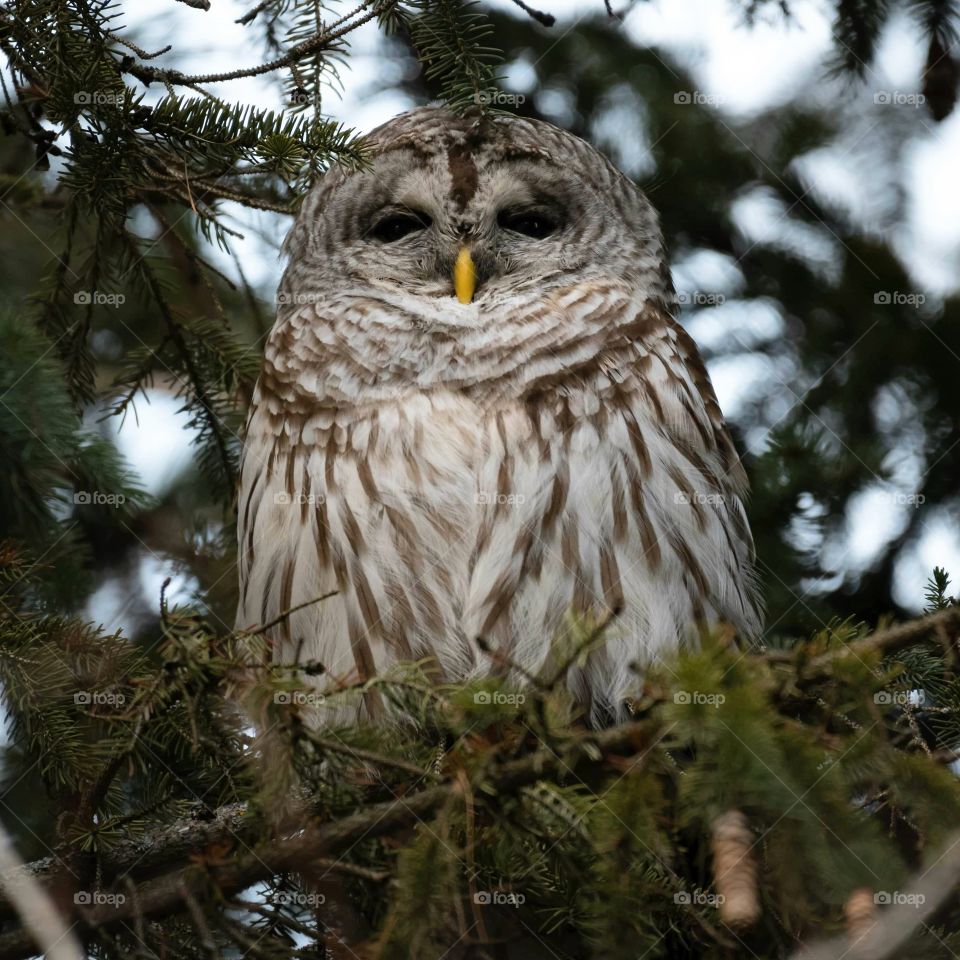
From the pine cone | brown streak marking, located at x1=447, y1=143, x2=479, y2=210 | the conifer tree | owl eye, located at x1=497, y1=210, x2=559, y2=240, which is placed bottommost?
the pine cone

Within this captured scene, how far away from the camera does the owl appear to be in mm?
3408

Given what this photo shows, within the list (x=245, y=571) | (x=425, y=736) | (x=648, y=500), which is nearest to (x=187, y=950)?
(x=425, y=736)

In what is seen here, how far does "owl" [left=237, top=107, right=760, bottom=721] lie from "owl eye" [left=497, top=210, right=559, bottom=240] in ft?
0.10

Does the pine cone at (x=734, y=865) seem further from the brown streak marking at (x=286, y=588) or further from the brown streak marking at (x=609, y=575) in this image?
the brown streak marking at (x=286, y=588)

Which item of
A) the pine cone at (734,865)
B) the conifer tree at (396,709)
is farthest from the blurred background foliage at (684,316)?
the pine cone at (734,865)

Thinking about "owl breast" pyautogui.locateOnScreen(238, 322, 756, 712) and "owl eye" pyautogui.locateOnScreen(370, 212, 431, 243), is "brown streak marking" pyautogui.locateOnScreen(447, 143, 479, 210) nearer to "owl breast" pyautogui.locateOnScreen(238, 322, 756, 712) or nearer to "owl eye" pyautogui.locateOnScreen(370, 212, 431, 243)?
"owl eye" pyautogui.locateOnScreen(370, 212, 431, 243)

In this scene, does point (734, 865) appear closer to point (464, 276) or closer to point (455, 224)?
point (464, 276)

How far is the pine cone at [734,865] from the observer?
72.8 inches

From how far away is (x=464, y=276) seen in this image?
12.8 feet

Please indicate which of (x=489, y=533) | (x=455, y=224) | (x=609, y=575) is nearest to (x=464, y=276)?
(x=455, y=224)

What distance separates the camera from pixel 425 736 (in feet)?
8.28

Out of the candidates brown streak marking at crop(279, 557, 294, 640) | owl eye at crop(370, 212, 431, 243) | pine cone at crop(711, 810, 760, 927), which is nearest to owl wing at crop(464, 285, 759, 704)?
brown streak marking at crop(279, 557, 294, 640)

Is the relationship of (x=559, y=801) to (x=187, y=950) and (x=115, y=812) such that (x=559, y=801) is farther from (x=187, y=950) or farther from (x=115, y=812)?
(x=115, y=812)

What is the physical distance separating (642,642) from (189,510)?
6.99 feet
